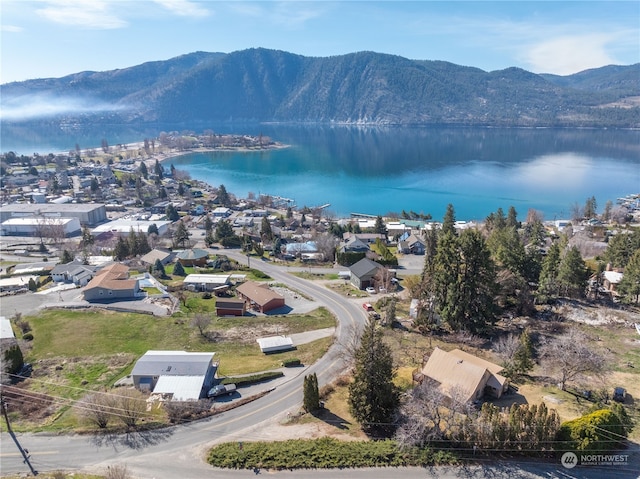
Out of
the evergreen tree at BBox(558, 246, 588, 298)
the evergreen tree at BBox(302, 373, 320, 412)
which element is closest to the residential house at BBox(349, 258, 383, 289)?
the evergreen tree at BBox(558, 246, 588, 298)

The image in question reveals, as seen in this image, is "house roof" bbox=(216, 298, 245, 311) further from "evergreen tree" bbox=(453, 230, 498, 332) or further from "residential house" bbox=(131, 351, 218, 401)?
"evergreen tree" bbox=(453, 230, 498, 332)

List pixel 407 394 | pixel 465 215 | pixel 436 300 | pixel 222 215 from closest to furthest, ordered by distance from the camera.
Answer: pixel 407 394 → pixel 436 300 → pixel 222 215 → pixel 465 215

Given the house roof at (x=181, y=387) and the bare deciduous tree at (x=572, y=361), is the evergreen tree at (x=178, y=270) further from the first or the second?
the bare deciduous tree at (x=572, y=361)

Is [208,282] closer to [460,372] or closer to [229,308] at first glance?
[229,308]

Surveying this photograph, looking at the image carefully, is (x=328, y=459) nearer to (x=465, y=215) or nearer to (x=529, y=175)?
(x=465, y=215)

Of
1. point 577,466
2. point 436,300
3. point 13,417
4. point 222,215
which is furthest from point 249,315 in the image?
Result: point 222,215

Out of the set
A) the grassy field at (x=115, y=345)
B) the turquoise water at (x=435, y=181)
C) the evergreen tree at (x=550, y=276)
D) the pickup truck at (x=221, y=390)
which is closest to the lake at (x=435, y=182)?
the turquoise water at (x=435, y=181)
